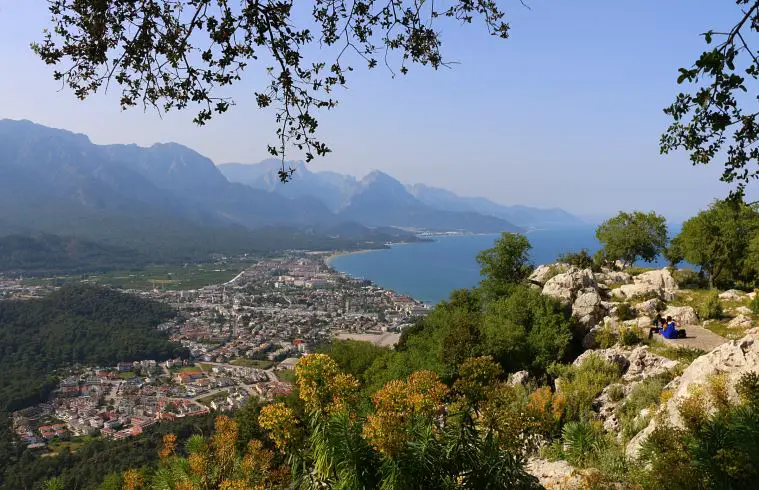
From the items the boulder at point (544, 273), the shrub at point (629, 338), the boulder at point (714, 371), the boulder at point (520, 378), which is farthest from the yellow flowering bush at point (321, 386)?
the boulder at point (544, 273)

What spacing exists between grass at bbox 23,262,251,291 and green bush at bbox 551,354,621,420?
83.1 m

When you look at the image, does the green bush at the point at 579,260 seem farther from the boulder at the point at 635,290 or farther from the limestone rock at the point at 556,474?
the limestone rock at the point at 556,474

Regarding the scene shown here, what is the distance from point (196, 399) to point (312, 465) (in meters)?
34.6

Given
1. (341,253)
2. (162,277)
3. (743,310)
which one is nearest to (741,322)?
(743,310)

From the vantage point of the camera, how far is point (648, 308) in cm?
1312

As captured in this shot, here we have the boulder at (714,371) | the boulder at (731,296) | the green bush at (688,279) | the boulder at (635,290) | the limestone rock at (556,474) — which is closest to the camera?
the limestone rock at (556,474)

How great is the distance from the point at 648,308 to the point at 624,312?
82 cm

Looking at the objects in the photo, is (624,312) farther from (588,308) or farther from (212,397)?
(212,397)

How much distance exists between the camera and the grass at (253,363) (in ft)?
141

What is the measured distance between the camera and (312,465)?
4066 millimetres

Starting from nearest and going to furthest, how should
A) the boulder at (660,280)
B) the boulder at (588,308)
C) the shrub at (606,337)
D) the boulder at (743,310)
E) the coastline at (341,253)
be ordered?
the shrub at (606,337), the boulder at (743,310), the boulder at (588,308), the boulder at (660,280), the coastline at (341,253)

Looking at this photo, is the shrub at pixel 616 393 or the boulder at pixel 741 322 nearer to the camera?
the shrub at pixel 616 393

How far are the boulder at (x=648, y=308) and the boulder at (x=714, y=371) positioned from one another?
19.6ft

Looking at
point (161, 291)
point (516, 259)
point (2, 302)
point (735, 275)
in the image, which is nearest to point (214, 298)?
point (161, 291)
